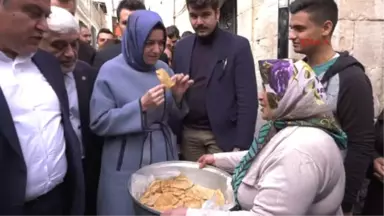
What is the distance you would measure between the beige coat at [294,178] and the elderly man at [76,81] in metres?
0.99

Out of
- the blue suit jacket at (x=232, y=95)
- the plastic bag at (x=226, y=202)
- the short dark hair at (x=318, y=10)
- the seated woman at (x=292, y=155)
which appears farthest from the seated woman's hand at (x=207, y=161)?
the short dark hair at (x=318, y=10)

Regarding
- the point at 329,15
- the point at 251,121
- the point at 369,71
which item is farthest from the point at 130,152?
the point at 369,71

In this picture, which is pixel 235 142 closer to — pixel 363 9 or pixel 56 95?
pixel 56 95

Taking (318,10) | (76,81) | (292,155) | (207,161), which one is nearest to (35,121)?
(76,81)

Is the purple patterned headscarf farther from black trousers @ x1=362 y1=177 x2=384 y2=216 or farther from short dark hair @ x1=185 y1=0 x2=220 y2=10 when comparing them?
short dark hair @ x1=185 y1=0 x2=220 y2=10

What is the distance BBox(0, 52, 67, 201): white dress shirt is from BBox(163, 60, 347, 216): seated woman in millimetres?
548

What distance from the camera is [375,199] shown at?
218 cm

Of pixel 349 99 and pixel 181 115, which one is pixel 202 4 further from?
pixel 349 99

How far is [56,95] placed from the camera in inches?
64.6

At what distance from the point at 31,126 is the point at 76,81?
654 millimetres

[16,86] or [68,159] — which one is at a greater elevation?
[16,86]

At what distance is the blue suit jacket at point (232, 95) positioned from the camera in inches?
99.2

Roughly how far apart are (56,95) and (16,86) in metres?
0.21

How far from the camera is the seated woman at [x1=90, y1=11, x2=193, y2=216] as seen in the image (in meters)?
1.96
